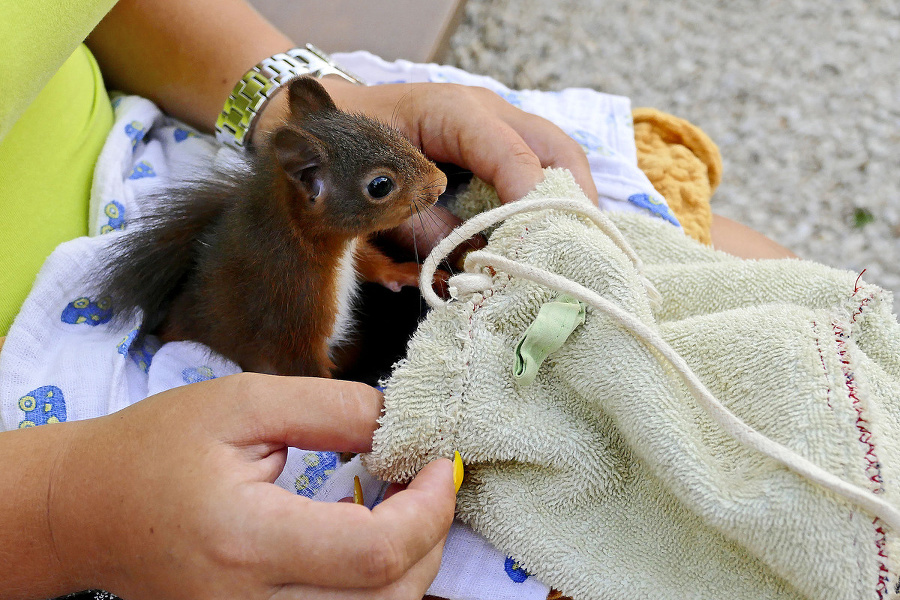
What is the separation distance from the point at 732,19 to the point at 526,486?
81.0 inches

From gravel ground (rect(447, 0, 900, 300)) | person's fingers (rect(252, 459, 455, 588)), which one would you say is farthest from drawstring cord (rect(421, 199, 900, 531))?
gravel ground (rect(447, 0, 900, 300))

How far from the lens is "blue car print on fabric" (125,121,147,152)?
118 centimetres

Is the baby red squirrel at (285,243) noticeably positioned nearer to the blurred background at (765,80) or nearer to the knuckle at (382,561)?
the knuckle at (382,561)

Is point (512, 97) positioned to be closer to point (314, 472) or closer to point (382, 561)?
point (314, 472)

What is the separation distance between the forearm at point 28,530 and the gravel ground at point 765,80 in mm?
1727

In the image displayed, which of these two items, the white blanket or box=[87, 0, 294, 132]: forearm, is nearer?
the white blanket

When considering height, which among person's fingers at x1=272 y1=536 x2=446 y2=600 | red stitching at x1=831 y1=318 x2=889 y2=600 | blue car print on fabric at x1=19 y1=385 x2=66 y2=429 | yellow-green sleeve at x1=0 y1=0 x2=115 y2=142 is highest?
red stitching at x1=831 y1=318 x2=889 y2=600

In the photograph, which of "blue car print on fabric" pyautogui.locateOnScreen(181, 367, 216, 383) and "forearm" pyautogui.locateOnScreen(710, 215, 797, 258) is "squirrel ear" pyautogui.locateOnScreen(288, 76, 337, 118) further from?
"forearm" pyautogui.locateOnScreen(710, 215, 797, 258)

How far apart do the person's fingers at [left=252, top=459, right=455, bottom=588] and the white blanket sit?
0.17 m

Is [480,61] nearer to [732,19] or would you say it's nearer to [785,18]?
[732,19]

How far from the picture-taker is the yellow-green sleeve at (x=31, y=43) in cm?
87

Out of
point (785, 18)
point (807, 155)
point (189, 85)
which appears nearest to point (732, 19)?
point (785, 18)

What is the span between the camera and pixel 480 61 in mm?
2180

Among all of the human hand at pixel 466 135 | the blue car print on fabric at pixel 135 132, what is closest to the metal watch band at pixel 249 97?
the human hand at pixel 466 135
